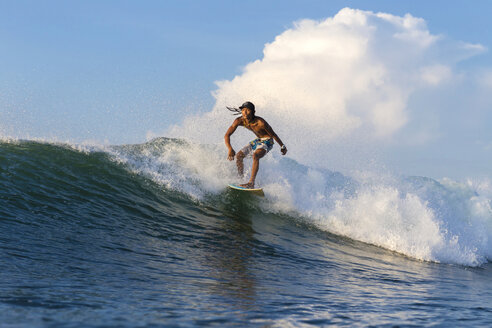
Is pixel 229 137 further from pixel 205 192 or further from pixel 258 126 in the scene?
pixel 205 192

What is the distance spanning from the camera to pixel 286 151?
10.1 meters

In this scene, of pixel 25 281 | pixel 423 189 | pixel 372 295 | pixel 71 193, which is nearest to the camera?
pixel 25 281

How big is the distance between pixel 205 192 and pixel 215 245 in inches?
148

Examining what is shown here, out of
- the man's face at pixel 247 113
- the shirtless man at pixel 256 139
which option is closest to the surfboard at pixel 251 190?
the shirtless man at pixel 256 139

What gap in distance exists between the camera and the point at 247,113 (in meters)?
9.66

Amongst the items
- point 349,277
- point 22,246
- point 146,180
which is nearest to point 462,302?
point 349,277

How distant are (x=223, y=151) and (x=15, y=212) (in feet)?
21.4

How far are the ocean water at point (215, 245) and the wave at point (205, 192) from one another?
45mm

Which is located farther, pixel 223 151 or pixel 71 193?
pixel 223 151

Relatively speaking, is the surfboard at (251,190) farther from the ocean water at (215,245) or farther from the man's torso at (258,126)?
the man's torso at (258,126)

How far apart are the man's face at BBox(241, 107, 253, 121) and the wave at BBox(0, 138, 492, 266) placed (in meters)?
2.07

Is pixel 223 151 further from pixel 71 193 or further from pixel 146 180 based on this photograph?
pixel 71 193

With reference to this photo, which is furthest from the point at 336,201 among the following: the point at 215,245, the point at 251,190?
the point at 215,245

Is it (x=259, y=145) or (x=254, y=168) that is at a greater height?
(x=259, y=145)
